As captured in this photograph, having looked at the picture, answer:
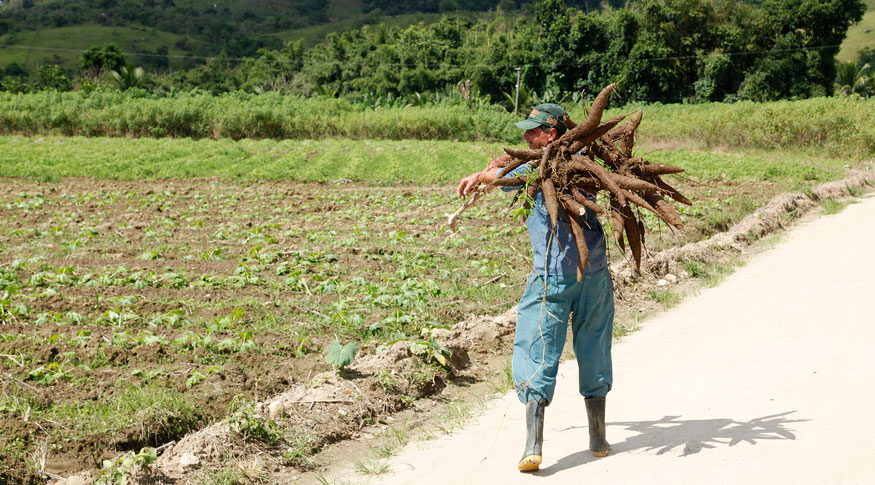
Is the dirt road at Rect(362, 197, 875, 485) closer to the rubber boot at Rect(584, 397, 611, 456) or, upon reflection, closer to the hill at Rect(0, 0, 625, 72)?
the rubber boot at Rect(584, 397, 611, 456)

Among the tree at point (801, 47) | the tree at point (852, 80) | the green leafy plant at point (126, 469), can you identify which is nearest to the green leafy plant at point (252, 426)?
the green leafy plant at point (126, 469)

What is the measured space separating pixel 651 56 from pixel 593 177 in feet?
146

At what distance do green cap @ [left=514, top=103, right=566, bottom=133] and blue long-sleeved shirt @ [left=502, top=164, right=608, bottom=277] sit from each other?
254mm

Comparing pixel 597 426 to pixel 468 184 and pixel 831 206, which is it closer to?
pixel 468 184

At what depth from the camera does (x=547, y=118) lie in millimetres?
4312

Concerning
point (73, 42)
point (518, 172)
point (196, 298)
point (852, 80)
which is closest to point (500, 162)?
point (518, 172)

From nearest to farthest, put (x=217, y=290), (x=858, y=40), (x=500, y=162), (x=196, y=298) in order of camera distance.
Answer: (x=500, y=162) < (x=196, y=298) < (x=217, y=290) < (x=858, y=40)

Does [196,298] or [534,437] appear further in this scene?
[196,298]

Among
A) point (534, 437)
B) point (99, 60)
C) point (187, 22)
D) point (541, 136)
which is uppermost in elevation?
point (187, 22)

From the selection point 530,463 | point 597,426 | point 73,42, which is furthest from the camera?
point 73,42

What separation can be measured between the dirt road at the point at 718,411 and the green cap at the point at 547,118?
1.98 meters

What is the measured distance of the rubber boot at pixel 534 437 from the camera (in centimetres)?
405

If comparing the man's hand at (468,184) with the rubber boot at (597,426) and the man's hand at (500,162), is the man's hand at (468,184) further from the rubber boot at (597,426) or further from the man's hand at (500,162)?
the rubber boot at (597,426)

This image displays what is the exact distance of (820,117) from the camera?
2800cm
